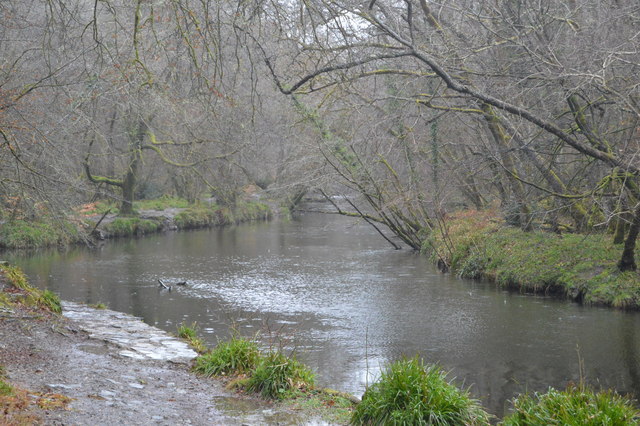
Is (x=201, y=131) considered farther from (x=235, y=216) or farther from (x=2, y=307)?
(x=2, y=307)

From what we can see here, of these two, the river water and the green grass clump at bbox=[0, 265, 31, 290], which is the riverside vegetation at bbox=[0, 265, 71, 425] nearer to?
the green grass clump at bbox=[0, 265, 31, 290]

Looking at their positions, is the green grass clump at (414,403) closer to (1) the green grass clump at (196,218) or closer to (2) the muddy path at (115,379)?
(2) the muddy path at (115,379)

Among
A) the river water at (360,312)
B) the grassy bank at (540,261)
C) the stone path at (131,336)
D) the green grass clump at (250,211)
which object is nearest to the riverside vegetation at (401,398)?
the river water at (360,312)

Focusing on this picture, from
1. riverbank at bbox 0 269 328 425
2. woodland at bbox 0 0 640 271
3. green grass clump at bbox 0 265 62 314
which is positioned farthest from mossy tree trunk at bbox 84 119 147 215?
riverbank at bbox 0 269 328 425

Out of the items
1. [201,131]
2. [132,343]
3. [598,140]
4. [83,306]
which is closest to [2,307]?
[132,343]

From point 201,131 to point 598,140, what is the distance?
18.2 m

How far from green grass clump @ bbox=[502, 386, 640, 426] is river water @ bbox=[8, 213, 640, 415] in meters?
2.32

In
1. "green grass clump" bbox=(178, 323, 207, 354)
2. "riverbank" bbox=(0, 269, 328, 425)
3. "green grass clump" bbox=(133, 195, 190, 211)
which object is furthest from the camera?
"green grass clump" bbox=(133, 195, 190, 211)

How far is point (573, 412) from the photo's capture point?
462cm

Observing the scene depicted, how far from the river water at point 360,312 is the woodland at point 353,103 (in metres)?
2.16

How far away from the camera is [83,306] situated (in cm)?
1307

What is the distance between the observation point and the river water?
9.57m

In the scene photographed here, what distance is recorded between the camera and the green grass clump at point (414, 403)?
17.5 ft

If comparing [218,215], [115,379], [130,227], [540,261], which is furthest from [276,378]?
[218,215]
